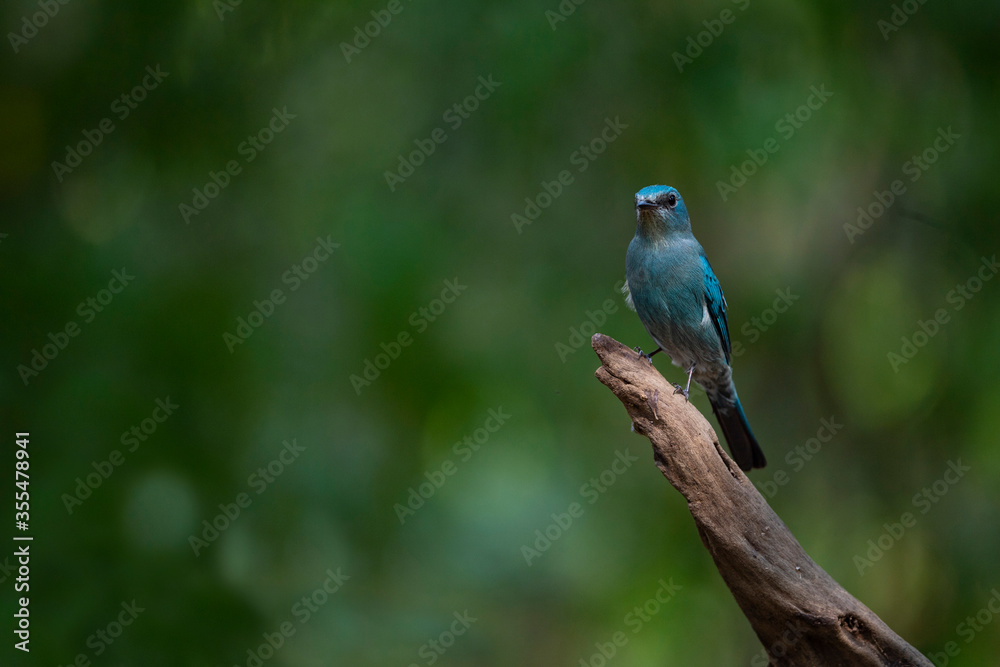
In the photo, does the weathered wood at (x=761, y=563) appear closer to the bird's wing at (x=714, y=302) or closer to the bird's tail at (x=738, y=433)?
the bird's wing at (x=714, y=302)

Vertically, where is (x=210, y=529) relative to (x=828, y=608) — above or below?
below

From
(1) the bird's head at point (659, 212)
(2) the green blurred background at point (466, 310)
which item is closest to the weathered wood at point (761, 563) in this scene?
(1) the bird's head at point (659, 212)

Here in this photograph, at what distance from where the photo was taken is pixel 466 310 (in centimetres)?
652

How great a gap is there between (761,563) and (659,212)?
6.58 ft

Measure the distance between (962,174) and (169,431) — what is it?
18.4ft

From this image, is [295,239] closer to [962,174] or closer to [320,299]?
[320,299]

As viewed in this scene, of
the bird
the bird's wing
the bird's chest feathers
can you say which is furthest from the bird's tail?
the bird's chest feathers

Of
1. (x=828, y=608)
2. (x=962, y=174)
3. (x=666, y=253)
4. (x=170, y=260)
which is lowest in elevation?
(x=170, y=260)

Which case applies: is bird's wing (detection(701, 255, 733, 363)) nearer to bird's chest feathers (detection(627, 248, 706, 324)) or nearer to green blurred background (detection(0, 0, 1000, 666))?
bird's chest feathers (detection(627, 248, 706, 324))

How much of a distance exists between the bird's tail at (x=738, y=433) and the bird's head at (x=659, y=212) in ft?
3.88

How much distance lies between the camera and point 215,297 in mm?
5914

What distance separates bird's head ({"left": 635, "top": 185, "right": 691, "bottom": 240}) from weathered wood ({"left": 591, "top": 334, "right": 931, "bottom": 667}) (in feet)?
4.05

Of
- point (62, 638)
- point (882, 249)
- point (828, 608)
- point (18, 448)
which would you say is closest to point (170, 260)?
point (18, 448)

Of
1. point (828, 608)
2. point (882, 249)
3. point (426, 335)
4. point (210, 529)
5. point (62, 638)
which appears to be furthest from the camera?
point (882, 249)
